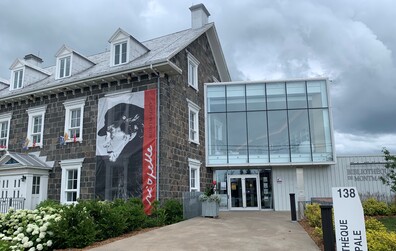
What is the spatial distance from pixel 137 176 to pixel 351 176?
1356cm

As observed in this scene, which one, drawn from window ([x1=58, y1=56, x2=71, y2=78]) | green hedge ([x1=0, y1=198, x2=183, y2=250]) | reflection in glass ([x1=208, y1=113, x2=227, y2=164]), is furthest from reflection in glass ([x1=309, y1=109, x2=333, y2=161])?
window ([x1=58, y1=56, x2=71, y2=78])

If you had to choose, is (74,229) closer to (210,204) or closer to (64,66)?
(210,204)

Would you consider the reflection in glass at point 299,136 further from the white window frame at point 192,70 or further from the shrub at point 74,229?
the shrub at point 74,229

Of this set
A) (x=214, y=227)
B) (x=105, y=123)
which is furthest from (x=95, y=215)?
(x=105, y=123)

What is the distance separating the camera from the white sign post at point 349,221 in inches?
215

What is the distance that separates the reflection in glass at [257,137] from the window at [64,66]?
1126cm

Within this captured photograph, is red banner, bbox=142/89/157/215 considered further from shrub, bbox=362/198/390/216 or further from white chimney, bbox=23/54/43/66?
white chimney, bbox=23/54/43/66

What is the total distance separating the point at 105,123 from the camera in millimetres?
16359

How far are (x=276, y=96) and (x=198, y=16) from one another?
7.27 m

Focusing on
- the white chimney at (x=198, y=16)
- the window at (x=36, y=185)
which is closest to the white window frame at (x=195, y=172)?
the window at (x=36, y=185)

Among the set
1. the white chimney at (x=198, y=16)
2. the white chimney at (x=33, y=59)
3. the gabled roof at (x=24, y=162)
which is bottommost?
the gabled roof at (x=24, y=162)

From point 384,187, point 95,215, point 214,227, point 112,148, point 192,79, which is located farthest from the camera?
point 384,187

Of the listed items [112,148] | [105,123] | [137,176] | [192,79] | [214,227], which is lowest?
[214,227]

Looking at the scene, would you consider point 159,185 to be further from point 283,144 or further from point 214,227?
→ point 283,144
